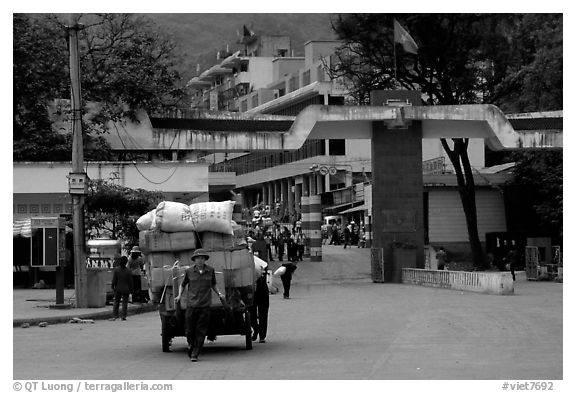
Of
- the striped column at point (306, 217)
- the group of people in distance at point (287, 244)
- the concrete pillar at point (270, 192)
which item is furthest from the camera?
the concrete pillar at point (270, 192)

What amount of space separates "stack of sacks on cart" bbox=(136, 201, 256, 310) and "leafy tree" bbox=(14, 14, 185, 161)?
26.1 metres

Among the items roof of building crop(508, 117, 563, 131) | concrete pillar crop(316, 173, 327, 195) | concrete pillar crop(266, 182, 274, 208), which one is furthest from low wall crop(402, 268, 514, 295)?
concrete pillar crop(266, 182, 274, 208)

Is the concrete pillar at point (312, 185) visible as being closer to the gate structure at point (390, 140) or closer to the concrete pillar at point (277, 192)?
the concrete pillar at point (277, 192)

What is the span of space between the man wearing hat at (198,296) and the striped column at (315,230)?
3427 centimetres

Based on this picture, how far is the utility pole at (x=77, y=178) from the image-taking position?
88.9 feet

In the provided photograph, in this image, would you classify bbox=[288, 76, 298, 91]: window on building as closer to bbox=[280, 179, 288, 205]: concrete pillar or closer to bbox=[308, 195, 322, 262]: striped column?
bbox=[280, 179, 288, 205]: concrete pillar

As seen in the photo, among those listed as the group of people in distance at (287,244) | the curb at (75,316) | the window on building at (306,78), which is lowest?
the curb at (75,316)

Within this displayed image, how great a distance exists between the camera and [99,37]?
52.1 meters

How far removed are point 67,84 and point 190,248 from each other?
29799 millimetres

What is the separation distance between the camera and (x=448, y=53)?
162 ft

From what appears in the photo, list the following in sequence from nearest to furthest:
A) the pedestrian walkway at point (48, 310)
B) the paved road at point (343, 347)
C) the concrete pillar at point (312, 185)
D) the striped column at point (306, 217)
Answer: the paved road at point (343, 347), the pedestrian walkway at point (48, 310), the striped column at point (306, 217), the concrete pillar at point (312, 185)

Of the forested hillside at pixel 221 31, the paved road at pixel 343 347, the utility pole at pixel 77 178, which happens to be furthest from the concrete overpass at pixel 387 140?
the forested hillside at pixel 221 31

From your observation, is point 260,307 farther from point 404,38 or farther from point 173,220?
point 404,38

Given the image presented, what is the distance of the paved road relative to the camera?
1445cm
